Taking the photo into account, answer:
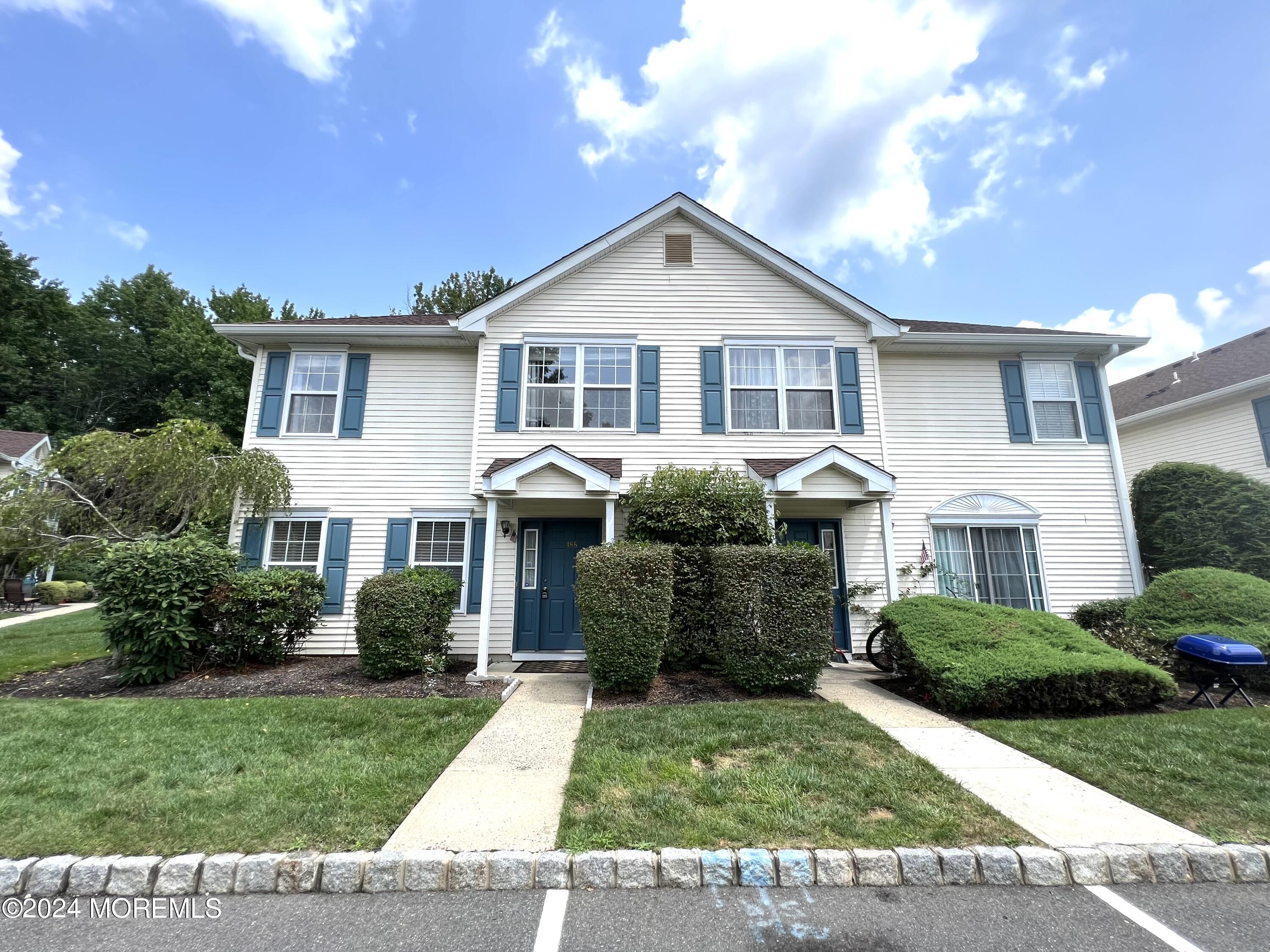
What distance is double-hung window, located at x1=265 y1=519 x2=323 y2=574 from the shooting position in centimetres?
919

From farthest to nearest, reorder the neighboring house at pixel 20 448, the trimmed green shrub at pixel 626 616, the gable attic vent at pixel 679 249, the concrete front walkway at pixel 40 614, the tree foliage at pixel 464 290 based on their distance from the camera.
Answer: the tree foliage at pixel 464 290
the neighboring house at pixel 20 448
the concrete front walkway at pixel 40 614
the gable attic vent at pixel 679 249
the trimmed green shrub at pixel 626 616

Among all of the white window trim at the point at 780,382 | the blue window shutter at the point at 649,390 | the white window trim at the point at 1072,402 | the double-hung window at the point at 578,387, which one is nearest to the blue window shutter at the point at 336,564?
the double-hung window at the point at 578,387

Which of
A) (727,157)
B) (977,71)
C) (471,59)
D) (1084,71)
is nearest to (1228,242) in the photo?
(1084,71)

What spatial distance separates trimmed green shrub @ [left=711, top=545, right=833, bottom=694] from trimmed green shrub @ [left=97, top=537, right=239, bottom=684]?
285 inches

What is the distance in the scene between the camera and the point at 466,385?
9.89 m

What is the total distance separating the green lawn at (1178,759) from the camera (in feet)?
11.3

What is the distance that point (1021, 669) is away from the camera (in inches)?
222

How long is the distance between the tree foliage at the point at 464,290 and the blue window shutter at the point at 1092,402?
21281 millimetres

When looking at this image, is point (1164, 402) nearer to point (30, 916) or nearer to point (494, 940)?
point (494, 940)

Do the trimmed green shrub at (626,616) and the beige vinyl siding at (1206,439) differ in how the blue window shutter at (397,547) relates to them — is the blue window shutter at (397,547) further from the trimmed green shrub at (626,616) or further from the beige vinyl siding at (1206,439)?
the beige vinyl siding at (1206,439)

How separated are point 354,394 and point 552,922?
9388 mm

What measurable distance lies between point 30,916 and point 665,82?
521 inches

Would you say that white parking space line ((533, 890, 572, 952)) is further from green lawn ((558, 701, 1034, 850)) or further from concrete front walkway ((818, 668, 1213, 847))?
concrete front walkway ((818, 668, 1213, 847))

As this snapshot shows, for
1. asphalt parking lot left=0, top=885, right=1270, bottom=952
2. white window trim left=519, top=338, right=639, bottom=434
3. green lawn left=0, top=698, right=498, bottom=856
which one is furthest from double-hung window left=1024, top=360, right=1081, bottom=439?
green lawn left=0, top=698, right=498, bottom=856
